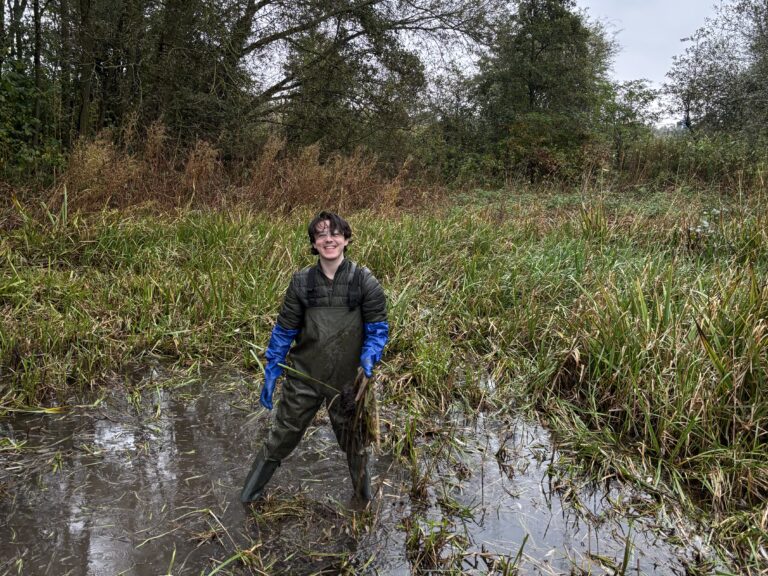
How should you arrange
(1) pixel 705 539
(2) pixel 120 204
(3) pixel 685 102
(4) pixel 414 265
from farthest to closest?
(3) pixel 685 102 < (2) pixel 120 204 < (4) pixel 414 265 < (1) pixel 705 539

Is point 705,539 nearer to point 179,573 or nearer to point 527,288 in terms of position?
point 179,573

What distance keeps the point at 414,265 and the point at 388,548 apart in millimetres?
3769

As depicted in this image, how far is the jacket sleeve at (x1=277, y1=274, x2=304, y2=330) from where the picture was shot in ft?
8.63

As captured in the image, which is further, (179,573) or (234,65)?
(234,65)

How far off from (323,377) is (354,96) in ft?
37.1

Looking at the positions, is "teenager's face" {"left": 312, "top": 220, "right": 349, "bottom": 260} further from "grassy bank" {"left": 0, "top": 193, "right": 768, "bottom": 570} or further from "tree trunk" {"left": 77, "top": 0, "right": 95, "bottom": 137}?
"tree trunk" {"left": 77, "top": 0, "right": 95, "bottom": 137}

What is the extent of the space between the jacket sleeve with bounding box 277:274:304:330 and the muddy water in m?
0.89

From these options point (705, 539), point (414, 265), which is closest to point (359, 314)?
point (705, 539)

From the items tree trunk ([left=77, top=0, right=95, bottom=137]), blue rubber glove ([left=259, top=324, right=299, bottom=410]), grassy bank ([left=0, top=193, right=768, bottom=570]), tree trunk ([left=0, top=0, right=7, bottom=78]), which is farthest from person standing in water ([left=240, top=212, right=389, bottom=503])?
tree trunk ([left=0, top=0, right=7, bottom=78])

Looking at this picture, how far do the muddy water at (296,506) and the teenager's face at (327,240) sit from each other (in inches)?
46.2

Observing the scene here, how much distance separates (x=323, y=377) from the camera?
104 inches

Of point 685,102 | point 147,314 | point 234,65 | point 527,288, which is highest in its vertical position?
point 685,102

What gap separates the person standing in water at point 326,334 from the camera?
2.62 meters

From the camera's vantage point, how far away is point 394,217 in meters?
7.96
